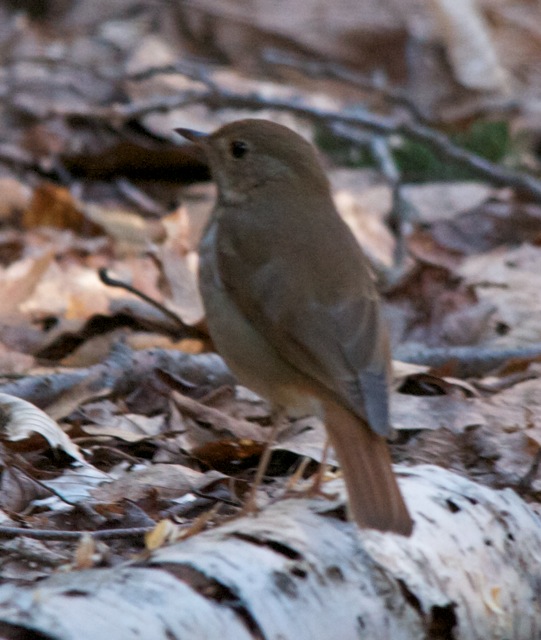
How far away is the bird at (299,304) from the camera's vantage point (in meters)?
3.06

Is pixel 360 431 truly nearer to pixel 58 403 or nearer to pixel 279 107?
pixel 58 403

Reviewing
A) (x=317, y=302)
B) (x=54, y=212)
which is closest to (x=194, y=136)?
(x=317, y=302)

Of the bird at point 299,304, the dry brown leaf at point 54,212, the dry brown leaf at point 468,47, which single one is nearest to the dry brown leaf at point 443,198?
the dry brown leaf at point 54,212

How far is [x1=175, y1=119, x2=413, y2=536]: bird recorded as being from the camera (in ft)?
10.1

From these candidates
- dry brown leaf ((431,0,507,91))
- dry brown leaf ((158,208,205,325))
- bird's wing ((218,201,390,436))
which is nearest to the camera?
bird's wing ((218,201,390,436))

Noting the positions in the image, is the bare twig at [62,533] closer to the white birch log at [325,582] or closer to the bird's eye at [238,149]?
the white birch log at [325,582]

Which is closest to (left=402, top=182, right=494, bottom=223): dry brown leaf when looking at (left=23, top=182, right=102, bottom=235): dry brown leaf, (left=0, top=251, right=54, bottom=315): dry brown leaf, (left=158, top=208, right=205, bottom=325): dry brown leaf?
(left=158, top=208, right=205, bottom=325): dry brown leaf

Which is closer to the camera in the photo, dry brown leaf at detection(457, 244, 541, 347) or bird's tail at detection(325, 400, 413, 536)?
bird's tail at detection(325, 400, 413, 536)

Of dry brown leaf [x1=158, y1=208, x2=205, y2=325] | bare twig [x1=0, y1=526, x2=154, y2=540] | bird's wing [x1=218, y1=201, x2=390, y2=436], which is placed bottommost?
dry brown leaf [x1=158, y1=208, x2=205, y2=325]

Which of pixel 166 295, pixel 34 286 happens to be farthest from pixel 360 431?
pixel 34 286

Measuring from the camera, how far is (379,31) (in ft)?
38.9

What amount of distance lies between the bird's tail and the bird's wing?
0.19 feet

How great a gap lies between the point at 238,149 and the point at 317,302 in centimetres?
101

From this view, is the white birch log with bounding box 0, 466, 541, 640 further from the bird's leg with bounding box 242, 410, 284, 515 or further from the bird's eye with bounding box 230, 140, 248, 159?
the bird's eye with bounding box 230, 140, 248, 159
